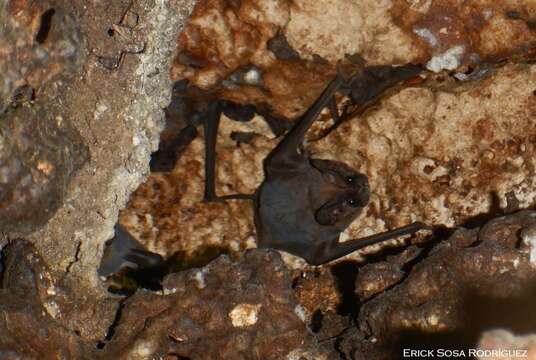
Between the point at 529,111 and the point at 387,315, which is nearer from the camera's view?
the point at 387,315

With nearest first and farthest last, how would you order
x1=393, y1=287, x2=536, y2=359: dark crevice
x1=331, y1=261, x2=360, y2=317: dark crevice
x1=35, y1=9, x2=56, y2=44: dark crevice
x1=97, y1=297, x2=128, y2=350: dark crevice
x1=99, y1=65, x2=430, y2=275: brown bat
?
x1=393, y1=287, x2=536, y2=359: dark crevice < x1=35, y1=9, x2=56, y2=44: dark crevice < x1=97, y1=297, x2=128, y2=350: dark crevice < x1=99, y1=65, x2=430, y2=275: brown bat < x1=331, y1=261, x2=360, y2=317: dark crevice

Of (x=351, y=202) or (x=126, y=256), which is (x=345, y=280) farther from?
(x=126, y=256)

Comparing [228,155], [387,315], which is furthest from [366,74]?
[387,315]

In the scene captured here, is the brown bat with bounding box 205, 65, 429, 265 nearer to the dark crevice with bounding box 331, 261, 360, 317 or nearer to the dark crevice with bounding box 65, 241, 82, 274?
the dark crevice with bounding box 331, 261, 360, 317

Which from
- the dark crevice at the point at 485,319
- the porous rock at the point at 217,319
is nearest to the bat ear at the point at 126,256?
the porous rock at the point at 217,319

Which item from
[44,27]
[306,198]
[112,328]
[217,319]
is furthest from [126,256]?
[44,27]

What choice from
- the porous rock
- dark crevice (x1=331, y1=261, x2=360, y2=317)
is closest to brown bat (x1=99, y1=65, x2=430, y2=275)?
dark crevice (x1=331, y1=261, x2=360, y2=317)

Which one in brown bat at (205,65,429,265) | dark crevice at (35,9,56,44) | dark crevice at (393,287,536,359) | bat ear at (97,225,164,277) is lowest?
bat ear at (97,225,164,277)

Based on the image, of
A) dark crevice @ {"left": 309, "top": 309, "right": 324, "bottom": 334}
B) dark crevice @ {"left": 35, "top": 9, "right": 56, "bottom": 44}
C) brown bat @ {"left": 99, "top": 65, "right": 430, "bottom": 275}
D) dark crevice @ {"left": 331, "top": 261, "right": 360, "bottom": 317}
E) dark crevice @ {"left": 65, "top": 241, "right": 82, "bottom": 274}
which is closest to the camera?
dark crevice @ {"left": 35, "top": 9, "right": 56, "bottom": 44}

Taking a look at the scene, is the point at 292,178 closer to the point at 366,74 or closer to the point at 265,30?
the point at 366,74
